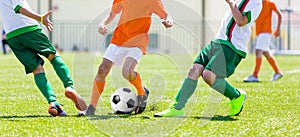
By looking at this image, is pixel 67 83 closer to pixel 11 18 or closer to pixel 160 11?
pixel 11 18

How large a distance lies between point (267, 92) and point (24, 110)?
353 cm

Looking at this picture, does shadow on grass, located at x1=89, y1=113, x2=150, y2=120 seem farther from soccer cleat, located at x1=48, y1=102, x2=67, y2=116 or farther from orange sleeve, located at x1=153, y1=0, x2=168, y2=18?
orange sleeve, located at x1=153, y1=0, x2=168, y2=18

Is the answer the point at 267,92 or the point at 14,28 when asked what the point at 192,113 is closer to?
the point at 14,28

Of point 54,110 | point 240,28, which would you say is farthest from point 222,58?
point 54,110

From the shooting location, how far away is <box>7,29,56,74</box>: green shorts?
23.2ft

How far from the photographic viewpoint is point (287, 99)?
860cm

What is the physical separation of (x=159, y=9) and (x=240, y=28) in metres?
0.83

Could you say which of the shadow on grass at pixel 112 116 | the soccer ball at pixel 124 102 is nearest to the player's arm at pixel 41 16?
the shadow on grass at pixel 112 116

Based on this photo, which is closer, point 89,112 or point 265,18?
point 89,112

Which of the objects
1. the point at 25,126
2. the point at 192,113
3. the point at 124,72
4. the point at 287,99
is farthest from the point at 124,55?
the point at 287,99

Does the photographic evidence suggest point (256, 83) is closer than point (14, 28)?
No

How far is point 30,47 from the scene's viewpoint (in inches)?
279

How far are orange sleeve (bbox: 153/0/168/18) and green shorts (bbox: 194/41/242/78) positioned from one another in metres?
0.55

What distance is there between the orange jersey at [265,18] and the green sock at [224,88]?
5.35 m
